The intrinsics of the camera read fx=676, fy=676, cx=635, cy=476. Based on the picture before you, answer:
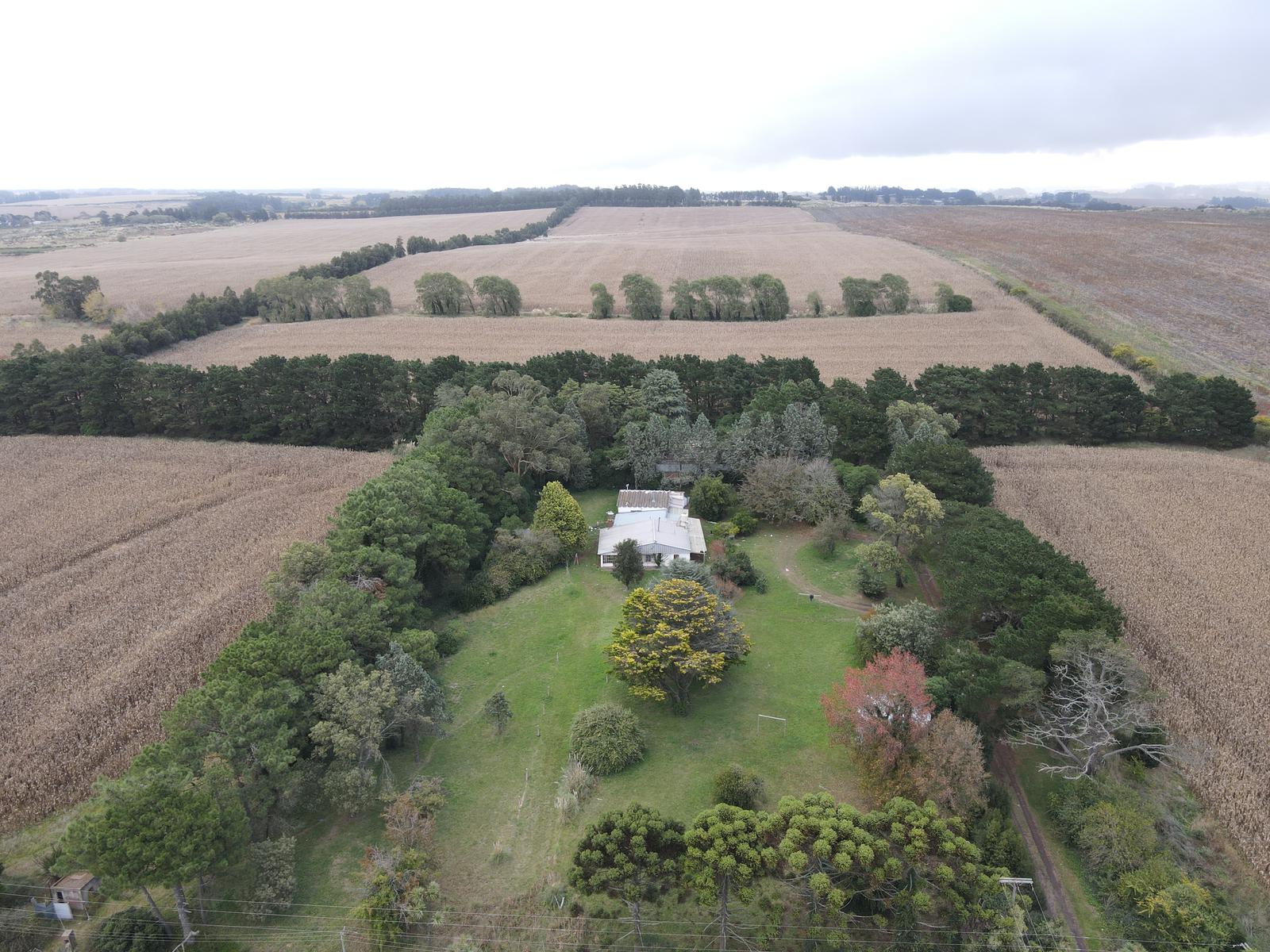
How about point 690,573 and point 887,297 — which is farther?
point 887,297

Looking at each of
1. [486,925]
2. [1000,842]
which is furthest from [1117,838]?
[486,925]

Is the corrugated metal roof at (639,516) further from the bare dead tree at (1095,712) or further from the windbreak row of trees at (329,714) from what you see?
the bare dead tree at (1095,712)

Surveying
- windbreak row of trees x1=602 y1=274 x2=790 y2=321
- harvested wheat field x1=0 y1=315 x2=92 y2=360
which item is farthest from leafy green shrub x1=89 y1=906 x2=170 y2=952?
harvested wheat field x1=0 y1=315 x2=92 y2=360

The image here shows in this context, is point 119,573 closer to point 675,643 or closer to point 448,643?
point 448,643

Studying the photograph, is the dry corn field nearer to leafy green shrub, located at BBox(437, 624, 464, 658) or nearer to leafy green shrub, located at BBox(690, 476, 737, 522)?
leafy green shrub, located at BBox(690, 476, 737, 522)

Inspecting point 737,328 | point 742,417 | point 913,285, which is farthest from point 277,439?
point 913,285

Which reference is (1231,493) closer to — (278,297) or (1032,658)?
(1032,658)

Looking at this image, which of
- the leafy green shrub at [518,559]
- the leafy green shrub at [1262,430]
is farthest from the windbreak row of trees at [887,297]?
the leafy green shrub at [518,559]
